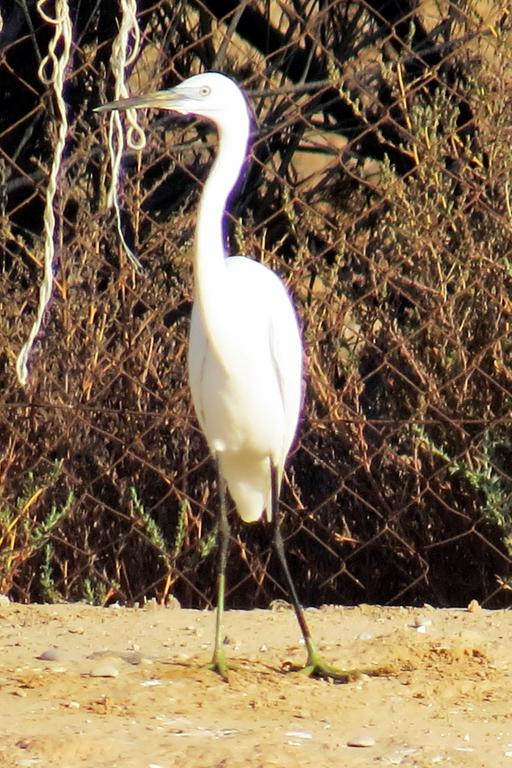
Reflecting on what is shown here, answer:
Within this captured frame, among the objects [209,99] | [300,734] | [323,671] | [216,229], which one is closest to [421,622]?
[323,671]

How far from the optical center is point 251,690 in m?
3.46

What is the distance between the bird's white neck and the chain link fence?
0.81 metres

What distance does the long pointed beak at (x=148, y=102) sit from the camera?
3.30 m

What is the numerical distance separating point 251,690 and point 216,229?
1.07 metres

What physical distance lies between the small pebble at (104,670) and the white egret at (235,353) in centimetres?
24

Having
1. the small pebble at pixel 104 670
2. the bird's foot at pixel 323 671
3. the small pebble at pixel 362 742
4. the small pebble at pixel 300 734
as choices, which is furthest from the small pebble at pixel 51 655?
the small pebble at pixel 362 742

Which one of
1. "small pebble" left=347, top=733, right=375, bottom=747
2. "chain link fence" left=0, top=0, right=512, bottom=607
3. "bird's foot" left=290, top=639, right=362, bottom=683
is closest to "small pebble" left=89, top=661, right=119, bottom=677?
"bird's foot" left=290, top=639, right=362, bottom=683

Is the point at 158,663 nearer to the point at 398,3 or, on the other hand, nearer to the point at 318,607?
the point at 318,607

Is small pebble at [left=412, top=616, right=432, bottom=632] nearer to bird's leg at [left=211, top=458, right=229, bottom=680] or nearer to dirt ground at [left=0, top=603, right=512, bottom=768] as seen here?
dirt ground at [left=0, top=603, right=512, bottom=768]

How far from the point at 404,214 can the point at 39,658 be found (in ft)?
5.59

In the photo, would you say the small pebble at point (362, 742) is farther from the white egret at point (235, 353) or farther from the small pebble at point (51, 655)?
the small pebble at point (51, 655)

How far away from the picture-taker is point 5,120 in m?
5.45

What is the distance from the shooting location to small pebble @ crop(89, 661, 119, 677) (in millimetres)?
3482

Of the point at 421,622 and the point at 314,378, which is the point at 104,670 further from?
the point at 314,378
